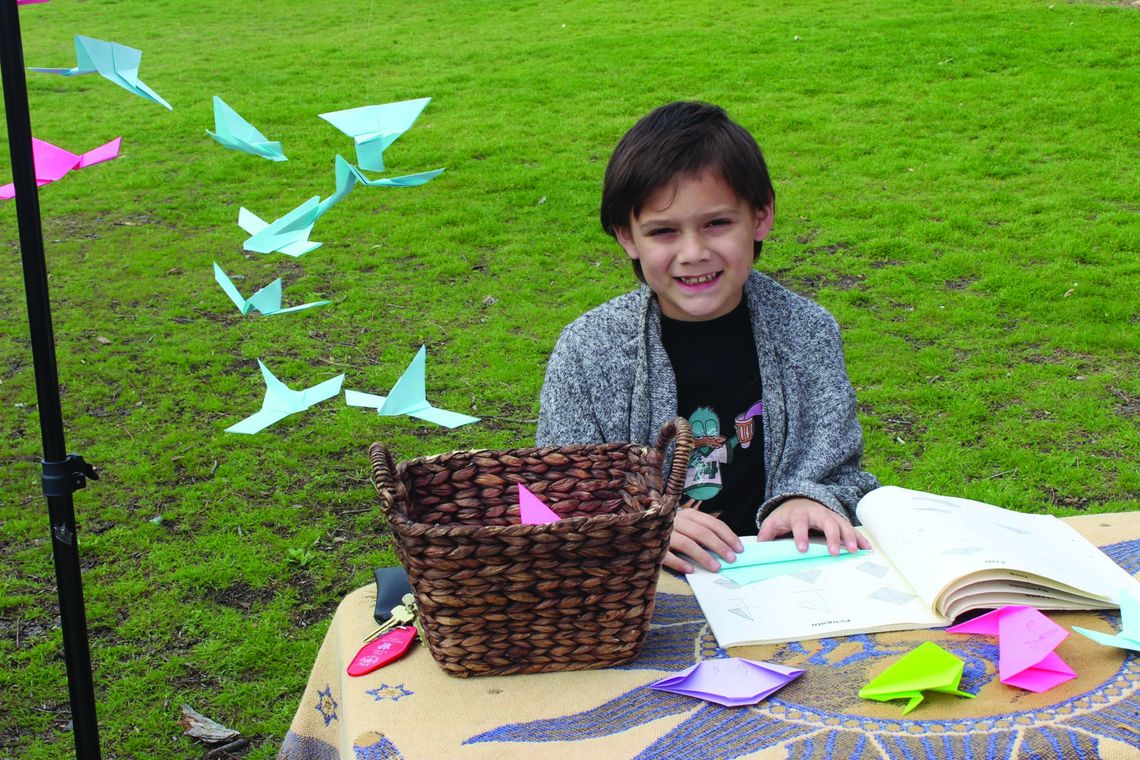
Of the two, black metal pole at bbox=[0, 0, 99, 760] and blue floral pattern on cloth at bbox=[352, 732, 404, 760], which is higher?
black metal pole at bbox=[0, 0, 99, 760]

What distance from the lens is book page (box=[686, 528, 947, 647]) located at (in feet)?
4.42

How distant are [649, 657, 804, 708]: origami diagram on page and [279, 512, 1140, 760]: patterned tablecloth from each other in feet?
0.04

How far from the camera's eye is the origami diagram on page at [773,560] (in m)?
1.50

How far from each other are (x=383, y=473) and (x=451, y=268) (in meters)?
4.60

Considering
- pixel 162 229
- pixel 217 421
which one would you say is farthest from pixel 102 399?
pixel 162 229

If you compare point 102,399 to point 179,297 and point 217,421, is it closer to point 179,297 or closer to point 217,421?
point 217,421

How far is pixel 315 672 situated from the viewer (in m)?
1.50

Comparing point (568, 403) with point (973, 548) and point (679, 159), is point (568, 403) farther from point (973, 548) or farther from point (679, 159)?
point (973, 548)

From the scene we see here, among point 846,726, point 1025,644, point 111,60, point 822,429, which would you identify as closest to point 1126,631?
point 1025,644

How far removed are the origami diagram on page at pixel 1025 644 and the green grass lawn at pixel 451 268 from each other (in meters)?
1.74

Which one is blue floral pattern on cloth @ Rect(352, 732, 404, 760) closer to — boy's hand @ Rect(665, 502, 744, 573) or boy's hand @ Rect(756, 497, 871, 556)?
boy's hand @ Rect(665, 502, 744, 573)

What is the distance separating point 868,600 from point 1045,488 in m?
2.43

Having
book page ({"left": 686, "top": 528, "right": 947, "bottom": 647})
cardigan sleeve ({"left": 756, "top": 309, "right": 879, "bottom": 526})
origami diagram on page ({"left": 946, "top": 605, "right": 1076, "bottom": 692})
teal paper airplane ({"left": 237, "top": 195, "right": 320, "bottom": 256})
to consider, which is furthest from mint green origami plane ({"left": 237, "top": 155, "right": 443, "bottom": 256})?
origami diagram on page ({"left": 946, "top": 605, "right": 1076, "bottom": 692})

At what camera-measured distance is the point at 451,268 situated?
5801 millimetres
